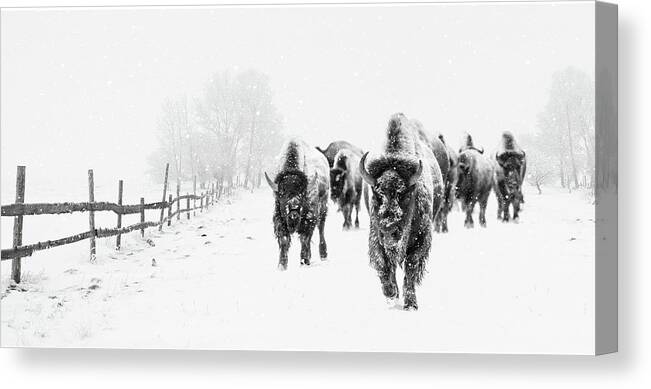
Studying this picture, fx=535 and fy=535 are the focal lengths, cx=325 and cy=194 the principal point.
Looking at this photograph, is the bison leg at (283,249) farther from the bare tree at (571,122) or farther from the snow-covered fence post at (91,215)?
the bare tree at (571,122)

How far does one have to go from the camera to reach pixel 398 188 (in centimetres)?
399

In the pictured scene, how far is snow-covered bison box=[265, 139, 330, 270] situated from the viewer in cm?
542

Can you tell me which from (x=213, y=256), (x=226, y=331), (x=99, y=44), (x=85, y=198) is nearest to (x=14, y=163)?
(x=85, y=198)

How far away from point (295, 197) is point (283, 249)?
554 millimetres

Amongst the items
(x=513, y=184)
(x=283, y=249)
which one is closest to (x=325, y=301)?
(x=283, y=249)

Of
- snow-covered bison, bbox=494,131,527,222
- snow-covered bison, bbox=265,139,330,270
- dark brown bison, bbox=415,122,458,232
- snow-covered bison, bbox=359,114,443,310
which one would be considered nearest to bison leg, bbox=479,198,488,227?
snow-covered bison, bbox=494,131,527,222

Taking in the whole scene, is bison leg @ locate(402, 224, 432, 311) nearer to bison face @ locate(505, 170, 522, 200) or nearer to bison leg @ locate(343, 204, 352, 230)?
bison leg @ locate(343, 204, 352, 230)

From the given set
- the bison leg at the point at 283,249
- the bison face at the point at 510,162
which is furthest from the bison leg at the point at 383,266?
the bison face at the point at 510,162

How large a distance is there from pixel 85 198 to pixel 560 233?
479 centimetres

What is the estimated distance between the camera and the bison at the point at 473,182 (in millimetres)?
6781

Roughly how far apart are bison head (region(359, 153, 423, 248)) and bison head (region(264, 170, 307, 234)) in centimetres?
151

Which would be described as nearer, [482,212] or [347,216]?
[347,216]

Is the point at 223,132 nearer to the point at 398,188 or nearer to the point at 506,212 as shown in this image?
the point at 398,188

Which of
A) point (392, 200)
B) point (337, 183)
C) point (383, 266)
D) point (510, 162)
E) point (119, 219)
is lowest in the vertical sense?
point (383, 266)
